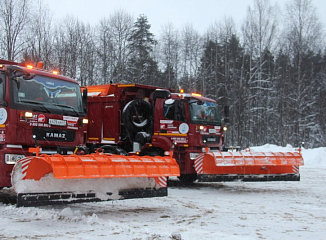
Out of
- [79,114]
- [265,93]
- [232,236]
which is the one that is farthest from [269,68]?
[232,236]

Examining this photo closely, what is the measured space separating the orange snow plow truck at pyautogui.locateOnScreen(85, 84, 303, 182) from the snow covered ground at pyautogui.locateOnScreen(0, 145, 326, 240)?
1.20 meters

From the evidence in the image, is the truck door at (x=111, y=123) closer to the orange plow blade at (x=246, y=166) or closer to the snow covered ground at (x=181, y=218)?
the orange plow blade at (x=246, y=166)

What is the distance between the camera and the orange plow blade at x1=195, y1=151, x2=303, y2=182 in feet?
37.0

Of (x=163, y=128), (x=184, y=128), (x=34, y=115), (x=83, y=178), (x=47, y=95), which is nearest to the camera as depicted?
(x=83, y=178)

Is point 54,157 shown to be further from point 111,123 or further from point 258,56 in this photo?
point 258,56

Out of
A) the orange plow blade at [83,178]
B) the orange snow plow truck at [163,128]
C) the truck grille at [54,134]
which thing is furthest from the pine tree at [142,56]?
the orange plow blade at [83,178]

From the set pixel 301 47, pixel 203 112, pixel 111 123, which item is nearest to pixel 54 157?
pixel 111 123

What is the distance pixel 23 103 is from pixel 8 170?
1475 millimetres

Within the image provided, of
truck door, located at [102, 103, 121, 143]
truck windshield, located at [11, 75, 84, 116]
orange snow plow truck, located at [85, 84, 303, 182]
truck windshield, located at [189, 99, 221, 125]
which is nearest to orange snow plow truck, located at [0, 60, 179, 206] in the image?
truck windshield, located at [11, 75, 84, 116]

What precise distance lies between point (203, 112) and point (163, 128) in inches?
57.9

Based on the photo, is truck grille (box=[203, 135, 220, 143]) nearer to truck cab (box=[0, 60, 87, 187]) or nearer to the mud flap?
truck cab (box=[0, 60, 87, 187])

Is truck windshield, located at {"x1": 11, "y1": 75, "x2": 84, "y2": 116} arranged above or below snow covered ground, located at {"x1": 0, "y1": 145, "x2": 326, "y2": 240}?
above

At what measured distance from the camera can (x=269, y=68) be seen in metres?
44.2

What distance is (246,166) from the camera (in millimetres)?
11562
